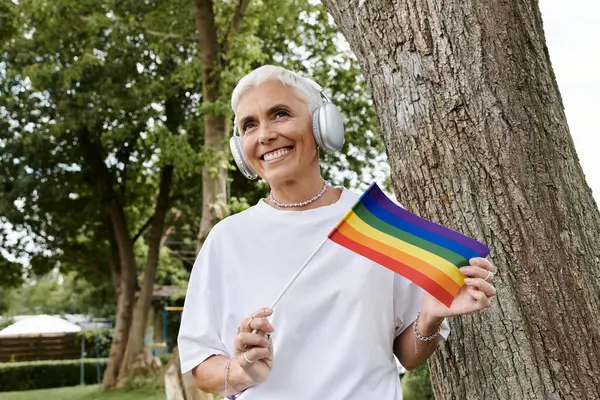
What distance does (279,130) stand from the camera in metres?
2.30

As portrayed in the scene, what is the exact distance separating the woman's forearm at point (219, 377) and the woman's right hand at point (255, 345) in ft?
0.14

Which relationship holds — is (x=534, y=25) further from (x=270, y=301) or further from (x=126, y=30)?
(x=126, y=30)

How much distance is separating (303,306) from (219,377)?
32 cm

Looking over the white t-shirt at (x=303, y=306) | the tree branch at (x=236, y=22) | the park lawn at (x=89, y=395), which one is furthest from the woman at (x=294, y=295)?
the park lawn at (x=89, y=395)

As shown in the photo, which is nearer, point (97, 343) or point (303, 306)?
point (303, 306)

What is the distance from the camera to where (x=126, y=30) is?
1402 cm

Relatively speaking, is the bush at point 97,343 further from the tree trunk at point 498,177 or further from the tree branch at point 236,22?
the tree trunk at point 498,177

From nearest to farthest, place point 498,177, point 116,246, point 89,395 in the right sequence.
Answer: point 498,177 → point 89,395 → point 116,246

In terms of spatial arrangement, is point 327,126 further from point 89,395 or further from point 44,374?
point 44,374

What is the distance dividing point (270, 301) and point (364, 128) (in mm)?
14288

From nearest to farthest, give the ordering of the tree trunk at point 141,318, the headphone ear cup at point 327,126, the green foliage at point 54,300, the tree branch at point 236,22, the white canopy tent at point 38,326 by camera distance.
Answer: the headphone ear cup at point 327,126
the tree branch at point 236,22
the tree trunk at point 141,318
the white canopy tent at point 38,326
the green foliage at point 54,300

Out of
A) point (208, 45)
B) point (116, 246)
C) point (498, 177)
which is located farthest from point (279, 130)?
point (116, 246)

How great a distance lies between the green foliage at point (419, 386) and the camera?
35.5 feet

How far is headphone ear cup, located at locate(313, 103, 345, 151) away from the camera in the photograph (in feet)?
7.55
